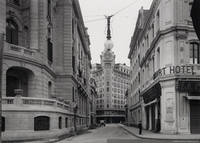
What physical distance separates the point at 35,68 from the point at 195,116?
1534cm

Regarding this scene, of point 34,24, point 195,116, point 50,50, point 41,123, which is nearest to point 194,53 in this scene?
point 195,116

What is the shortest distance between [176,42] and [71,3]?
1834 centimetres

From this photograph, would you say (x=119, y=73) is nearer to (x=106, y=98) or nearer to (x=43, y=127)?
(x=106, y=98)

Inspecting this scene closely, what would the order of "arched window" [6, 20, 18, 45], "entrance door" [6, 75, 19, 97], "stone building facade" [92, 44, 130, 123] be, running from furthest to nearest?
"stone building facade" [92, 44, 130, 123] → "arched window" [6, 20, 18, 45] → "entrance door" [6, 75, 19, 97]

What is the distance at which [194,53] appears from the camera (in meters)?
27.8

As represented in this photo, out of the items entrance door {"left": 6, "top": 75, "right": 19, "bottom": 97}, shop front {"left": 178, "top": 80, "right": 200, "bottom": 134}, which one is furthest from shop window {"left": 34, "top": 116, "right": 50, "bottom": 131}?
shop front {"left": 178, "top": 80, "right": 200, "bottom": 134}

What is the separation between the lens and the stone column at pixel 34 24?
3016cm

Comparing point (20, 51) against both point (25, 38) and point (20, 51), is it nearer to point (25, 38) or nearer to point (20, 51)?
point (20, 51)

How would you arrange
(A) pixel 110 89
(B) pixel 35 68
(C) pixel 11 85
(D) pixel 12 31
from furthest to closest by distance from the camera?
(A) pixel 110 89
(D) pixel 12 31
(B) pixel 35 68
(C) pixel 11 85

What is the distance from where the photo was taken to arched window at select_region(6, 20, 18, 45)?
29694mm

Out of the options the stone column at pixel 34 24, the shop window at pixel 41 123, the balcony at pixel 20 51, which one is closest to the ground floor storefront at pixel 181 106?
the shop window at pixel 41 123

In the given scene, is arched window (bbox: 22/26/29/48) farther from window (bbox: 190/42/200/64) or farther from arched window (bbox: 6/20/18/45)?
window (bbox: 190/42/200/64)

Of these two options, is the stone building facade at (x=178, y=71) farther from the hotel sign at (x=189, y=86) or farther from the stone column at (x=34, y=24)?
the stone column at (x=34, y=24)

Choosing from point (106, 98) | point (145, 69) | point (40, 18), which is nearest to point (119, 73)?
point (106, 98)
